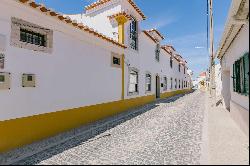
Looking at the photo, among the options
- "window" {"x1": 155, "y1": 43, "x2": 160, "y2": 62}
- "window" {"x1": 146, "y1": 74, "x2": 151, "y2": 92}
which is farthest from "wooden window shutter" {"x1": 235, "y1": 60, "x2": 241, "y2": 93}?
"window" {"x1": 155, "y1": 43, "x2": 160, "y2": 62}

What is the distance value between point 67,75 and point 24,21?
252 centimetres

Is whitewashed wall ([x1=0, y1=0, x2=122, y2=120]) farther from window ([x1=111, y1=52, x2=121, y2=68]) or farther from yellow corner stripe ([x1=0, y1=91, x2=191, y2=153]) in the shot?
window ([x1=111, y1=52, x2=121, y2=68])

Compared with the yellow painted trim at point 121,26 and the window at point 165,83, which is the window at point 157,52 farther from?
the yellow painted trim at point 121,26

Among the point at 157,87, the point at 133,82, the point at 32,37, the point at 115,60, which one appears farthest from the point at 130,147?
the point at 157,87

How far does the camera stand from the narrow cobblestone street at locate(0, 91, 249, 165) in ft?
16.9

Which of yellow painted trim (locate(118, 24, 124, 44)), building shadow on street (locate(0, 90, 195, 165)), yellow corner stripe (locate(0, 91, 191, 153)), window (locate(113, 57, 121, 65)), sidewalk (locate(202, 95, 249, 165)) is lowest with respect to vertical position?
building shadow on street (locate(0, 90, 195, 165))

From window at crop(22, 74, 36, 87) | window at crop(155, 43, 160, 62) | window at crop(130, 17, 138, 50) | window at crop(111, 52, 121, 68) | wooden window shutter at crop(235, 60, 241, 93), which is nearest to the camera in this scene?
window at crop(22, 74, 36, 87)

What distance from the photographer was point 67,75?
858cm

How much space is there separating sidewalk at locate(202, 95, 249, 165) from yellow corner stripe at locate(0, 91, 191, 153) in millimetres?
4736

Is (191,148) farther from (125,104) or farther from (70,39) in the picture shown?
(125,104)

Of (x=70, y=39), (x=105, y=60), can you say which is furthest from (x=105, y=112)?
(x=70, y=39)

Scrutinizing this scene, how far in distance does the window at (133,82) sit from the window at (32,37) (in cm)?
807

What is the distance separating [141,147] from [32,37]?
4.76 metres

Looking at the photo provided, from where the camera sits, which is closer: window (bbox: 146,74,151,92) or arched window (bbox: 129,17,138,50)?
arched window (bbox: 129,17,138,50)
